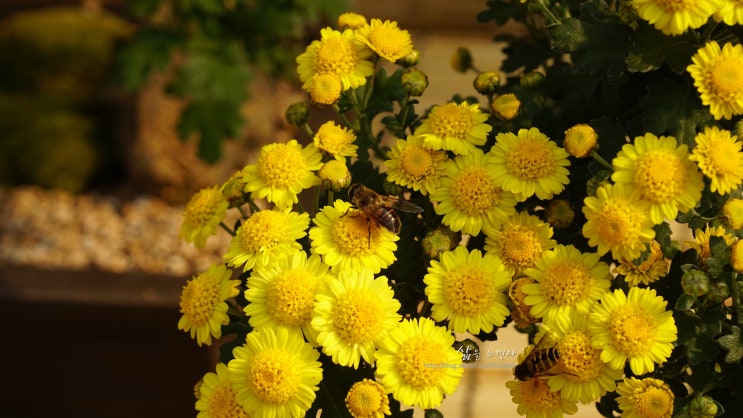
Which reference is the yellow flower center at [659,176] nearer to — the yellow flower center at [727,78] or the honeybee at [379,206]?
the yellow flower center at [727,78]

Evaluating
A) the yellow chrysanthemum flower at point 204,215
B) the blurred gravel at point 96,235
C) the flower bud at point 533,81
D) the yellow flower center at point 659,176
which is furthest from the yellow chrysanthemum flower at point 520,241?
the blurred gravel at point 96,235

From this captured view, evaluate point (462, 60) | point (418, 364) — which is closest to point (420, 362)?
point (418, 364)

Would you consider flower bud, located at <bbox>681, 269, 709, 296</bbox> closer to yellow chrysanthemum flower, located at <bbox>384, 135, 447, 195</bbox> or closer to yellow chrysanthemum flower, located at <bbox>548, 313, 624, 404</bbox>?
yellow chrysanthemum flower, located at <bbox>548, 313, 624, 404</bbox>

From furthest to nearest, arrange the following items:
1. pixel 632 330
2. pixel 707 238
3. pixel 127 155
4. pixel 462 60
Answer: pixel 127 155
pixel 462 60
pixel 707 238
pixel 632 330

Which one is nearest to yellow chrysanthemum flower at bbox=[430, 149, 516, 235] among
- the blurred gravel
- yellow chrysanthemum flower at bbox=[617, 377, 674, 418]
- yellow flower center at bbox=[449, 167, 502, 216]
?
yellow flower center at bbox=[449, 167, 502, 216]

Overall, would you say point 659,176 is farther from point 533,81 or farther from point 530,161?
point 533,81

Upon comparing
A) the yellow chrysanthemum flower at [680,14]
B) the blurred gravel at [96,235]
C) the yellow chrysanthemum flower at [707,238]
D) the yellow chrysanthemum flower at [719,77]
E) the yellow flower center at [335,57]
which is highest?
the yellow chrysanthemum flower at [680,14]

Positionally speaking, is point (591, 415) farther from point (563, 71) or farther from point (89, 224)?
point (89, 224)
